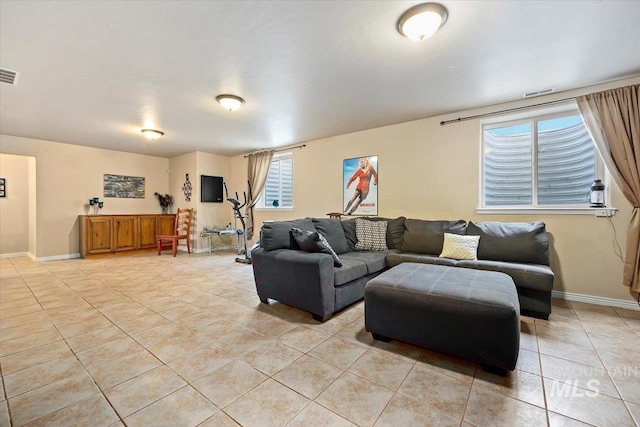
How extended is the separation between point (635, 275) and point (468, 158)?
1.99m

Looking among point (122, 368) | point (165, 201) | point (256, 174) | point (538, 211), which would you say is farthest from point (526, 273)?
point (165, 201)

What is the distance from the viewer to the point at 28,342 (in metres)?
2.07

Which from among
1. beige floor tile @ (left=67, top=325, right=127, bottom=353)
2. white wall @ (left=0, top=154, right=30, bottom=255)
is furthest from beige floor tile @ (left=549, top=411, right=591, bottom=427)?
white wall @ (left=0, top=154, right=30, bottom=255)

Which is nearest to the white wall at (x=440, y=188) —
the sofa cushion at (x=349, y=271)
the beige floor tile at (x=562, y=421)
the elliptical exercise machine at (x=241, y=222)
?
the elliptical exercise machine at (x=241, y=222)

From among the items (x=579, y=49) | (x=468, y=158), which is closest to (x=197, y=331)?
(x=468, y=158)

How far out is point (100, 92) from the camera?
10.0 ft

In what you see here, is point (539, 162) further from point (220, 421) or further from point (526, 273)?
point (220, 421)

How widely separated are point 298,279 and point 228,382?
1.06m

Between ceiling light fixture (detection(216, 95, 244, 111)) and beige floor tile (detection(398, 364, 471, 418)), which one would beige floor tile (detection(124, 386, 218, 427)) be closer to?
beige floor tile (detection(398, 364, 471, 418))

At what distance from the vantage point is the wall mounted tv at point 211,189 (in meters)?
6.31

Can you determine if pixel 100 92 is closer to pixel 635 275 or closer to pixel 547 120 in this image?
pixel 547 120

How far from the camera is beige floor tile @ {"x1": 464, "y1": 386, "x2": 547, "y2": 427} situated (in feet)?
4.23

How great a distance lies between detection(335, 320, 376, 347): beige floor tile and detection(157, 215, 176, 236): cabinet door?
588 centimetres

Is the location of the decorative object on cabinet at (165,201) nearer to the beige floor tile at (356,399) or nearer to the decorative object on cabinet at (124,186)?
the decorative object on cabinet at (124,186)
